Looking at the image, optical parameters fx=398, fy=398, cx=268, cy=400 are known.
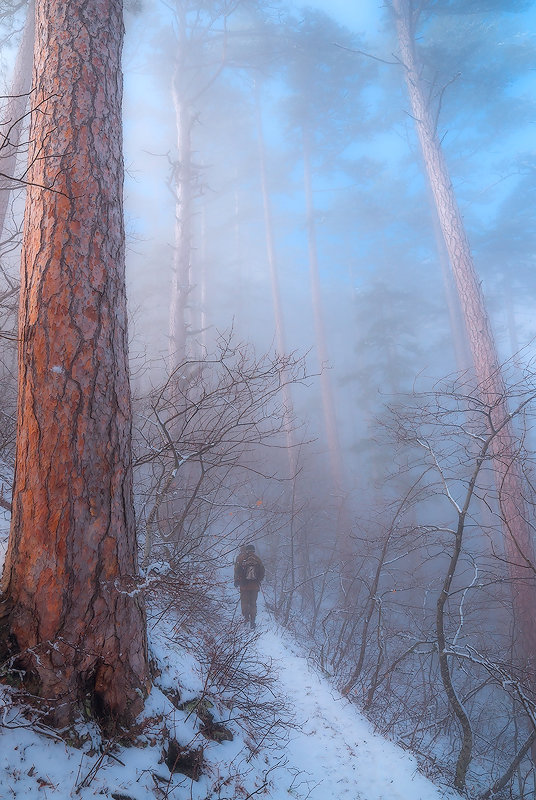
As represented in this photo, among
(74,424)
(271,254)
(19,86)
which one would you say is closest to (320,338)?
(271,254)

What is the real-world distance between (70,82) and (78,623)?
3.58 metres

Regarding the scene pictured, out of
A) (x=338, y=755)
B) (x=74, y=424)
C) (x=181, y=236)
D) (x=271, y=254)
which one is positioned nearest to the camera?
(x=74, y=424)

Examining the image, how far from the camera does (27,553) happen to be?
7.18 feet

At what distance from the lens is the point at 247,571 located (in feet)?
25.3

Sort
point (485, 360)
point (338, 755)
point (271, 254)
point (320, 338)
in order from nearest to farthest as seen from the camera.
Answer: point (338, 755) → point (485, 360) → point (320, 338) → point (271, 254)

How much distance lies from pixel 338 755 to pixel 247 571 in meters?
3.43

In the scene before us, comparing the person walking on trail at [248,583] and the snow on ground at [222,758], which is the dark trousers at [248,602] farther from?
the snow on ground at [222,758]

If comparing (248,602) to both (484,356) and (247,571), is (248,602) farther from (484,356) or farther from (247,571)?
(484,356)

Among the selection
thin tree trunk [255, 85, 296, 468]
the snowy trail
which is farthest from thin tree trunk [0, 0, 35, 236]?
thin tree trunk [255, 85, 296, 468]

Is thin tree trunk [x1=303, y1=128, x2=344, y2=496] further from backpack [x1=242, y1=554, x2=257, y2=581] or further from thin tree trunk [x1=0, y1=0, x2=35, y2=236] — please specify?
thin tree trunk [x1=0, y1=0, x2=35, y2=236]

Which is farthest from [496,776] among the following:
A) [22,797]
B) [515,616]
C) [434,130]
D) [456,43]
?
[456,43]

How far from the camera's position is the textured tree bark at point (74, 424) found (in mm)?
2137

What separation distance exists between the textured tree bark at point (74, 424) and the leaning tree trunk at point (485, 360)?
401 centimetres

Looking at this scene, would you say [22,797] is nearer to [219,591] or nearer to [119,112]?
[119,112]
